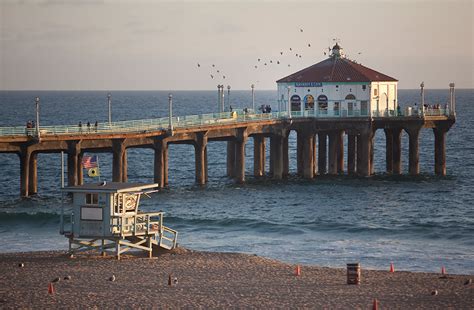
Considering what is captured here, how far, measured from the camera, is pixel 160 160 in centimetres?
7506

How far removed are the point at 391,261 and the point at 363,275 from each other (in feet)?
20.9

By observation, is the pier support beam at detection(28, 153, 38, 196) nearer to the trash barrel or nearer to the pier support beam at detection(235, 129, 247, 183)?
the pier support beam at detection(235, 129, 247, 183)

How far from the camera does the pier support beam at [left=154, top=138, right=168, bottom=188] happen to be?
244 feet

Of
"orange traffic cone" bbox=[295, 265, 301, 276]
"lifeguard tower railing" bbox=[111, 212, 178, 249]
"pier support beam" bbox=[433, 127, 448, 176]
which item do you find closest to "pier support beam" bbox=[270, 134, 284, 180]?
"pier support beam" bbox=[433, 127, 448, 176]

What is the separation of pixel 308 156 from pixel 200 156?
34.1 ft

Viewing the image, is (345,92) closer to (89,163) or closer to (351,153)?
(351,153)

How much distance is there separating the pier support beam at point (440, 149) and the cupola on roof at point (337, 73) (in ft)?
20.4

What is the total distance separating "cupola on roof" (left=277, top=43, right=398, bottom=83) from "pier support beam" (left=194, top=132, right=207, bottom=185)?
45.1 feet

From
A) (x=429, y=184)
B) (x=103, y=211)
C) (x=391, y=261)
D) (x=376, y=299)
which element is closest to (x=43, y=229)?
(x=103, y=211)

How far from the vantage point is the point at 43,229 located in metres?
61.3

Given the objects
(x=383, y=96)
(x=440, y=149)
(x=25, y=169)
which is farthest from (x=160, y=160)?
(x=440, y=149)

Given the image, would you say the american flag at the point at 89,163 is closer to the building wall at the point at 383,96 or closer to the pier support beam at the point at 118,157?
the pier support beam at the point at 118,157

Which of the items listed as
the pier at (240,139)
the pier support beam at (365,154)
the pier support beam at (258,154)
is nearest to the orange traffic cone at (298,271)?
the pier at (240,139)

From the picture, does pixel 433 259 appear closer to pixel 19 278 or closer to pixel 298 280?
pixel 298 280
